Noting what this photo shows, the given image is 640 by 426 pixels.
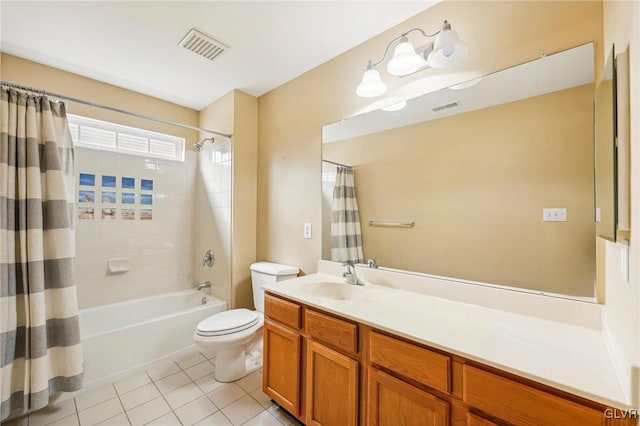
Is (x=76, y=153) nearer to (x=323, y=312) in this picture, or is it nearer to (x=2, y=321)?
(x=2, y=321)

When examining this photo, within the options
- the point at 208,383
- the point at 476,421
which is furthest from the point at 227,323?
the point at 476,421

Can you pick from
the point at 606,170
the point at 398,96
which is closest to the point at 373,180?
the point at 398,96

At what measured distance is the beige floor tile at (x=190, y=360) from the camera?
7.14 feet

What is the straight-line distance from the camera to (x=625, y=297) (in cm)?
76

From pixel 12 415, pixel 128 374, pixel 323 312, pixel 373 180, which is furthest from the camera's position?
pixel 128 374

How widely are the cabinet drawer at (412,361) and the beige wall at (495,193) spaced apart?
1.98 feet

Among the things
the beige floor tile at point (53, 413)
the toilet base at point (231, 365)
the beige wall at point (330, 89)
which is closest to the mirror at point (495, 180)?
the beige wall at point (330, 89)

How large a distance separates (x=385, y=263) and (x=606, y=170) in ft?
3.71

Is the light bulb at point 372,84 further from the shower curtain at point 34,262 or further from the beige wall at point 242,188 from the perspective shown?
the shower curtain at point 34,262

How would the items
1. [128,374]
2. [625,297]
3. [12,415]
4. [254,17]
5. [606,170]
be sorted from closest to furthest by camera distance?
[625,297] < [606,170] < [12,415] < [254,17] < [128,374]

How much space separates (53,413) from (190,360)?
2.73 feet

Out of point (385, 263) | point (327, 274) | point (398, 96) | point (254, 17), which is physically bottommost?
point (327, 274)

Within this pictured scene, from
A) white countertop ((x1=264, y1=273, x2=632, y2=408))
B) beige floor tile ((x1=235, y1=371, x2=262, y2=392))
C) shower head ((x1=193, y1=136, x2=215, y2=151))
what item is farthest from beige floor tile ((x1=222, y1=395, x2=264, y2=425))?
shower head ((x1=193, y1=136, x2=215, y2=151))

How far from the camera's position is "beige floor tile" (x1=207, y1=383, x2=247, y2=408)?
1.73 m
